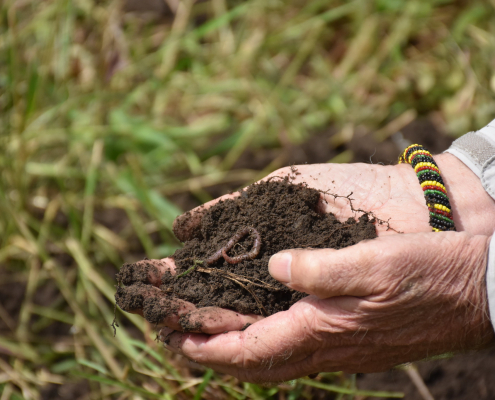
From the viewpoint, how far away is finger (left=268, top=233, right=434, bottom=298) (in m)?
2.01

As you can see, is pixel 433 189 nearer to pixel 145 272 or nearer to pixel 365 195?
pixel 365 195

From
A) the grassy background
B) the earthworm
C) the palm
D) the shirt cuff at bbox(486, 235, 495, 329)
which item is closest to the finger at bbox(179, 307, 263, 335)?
the earthworm

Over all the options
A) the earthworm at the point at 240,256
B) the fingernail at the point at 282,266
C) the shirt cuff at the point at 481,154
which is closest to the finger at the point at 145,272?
the earthworm at the point at 240,256

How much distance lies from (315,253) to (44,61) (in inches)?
166

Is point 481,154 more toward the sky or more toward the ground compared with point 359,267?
more toward the sky

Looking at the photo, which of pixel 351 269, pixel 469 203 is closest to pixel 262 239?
pixel 351 269

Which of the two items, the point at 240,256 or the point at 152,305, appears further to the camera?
the point at 240,256

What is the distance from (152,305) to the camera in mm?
2217

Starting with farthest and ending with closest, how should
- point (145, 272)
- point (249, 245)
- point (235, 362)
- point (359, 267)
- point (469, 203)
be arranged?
point (469, 203)
point (249, 245)
point (145, 272)
point (235, 362)
point (359, 267)

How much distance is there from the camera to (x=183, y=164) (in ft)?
16.7

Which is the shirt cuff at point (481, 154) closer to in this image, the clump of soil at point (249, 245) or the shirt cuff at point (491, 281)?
the shirt cuff at point (491, 281)

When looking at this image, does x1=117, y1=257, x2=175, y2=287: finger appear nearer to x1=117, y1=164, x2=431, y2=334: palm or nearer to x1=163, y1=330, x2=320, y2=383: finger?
x1=117, y1=164, x2=431, y2=334: palm

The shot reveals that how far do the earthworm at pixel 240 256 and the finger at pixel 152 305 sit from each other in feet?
1.05

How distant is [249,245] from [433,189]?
1.14 m
